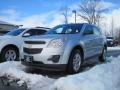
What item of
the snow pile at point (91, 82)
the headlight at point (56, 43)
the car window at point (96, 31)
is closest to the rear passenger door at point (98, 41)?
the car window at point (96, 31)

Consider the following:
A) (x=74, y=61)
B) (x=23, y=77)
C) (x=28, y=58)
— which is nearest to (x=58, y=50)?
(x=74, y=61)

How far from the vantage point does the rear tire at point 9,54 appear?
12.2 meters

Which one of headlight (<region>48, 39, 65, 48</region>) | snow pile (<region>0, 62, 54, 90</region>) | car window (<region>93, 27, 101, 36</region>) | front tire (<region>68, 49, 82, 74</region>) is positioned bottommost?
snow pile (<region>0, 62, 54, 90</region>)

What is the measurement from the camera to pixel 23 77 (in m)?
8.82

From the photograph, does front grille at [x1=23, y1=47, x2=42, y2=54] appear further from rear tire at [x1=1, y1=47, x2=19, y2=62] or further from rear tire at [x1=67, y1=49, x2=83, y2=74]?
rear tire at [x1=1, y1=47, x2=19, y2=62]

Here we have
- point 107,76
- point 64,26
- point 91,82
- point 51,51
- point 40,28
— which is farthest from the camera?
point 40,28

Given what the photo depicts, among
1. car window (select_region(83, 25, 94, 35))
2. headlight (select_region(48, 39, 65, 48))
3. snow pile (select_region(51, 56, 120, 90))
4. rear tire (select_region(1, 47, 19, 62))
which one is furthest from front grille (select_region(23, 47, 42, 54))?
rear tire (select_region(1, 47, 19, 62))

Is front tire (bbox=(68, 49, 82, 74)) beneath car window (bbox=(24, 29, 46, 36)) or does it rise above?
beneath

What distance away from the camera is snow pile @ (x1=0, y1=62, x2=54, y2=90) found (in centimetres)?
819

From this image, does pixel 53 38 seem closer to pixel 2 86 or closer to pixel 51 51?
pixel 51 51

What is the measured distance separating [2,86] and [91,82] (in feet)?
8.05

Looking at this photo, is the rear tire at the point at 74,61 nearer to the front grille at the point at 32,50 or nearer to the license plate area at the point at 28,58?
the front grille at the point at 32,50

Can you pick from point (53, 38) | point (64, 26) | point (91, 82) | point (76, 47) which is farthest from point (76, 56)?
point (91, 82)

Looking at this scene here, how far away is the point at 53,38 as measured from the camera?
9547 mm
